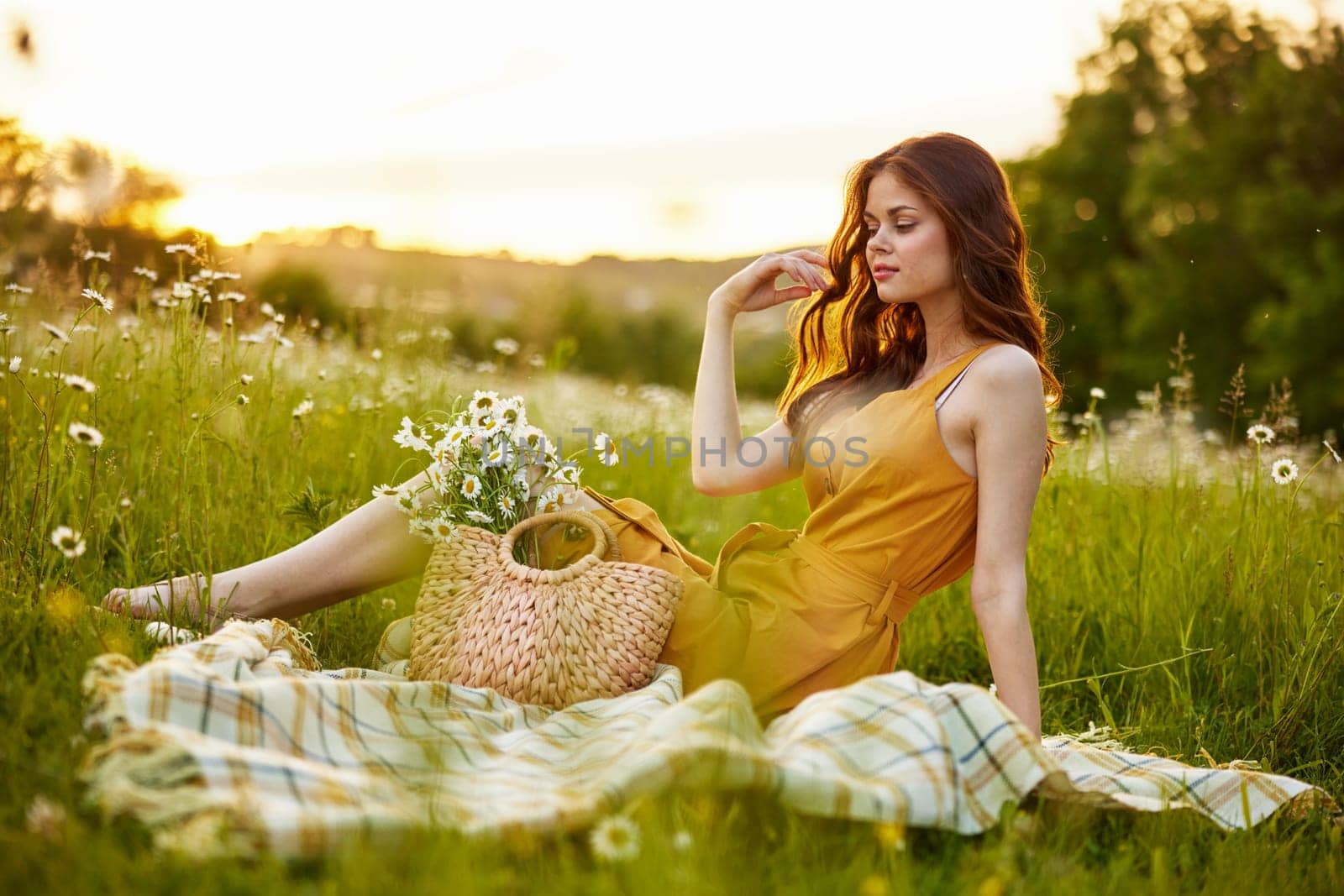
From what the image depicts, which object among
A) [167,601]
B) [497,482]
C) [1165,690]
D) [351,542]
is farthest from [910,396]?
[167,601]

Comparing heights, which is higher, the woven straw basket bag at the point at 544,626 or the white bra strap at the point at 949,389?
the white bra strap at the point at 949,389

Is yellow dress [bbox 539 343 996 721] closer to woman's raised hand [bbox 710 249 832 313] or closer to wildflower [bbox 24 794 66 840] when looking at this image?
woman's raised hand [bbox 710 249 832 313]

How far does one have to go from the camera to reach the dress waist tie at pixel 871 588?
8.89 feet

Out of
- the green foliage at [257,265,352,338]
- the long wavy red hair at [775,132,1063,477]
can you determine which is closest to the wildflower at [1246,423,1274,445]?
the long wavy red hair at [775,132,1063,477]

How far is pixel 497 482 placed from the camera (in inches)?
110

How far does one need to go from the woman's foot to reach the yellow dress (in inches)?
32.9

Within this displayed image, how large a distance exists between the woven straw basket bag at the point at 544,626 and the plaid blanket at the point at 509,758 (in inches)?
2.5

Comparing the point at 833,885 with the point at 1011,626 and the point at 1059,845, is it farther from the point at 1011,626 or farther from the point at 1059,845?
the point at 1011,626

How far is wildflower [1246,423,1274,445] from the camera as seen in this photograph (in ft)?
9.99

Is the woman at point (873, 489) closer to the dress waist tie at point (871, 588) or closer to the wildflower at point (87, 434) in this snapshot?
the dress waist tie at point (871, 588)

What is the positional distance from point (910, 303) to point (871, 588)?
2.97ft

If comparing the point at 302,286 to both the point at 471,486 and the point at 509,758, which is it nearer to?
the point at 471,486

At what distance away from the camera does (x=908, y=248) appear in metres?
2.85

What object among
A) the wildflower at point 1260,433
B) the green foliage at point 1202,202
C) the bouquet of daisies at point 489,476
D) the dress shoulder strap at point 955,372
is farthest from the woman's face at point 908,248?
the green foliage at point 1202,202
